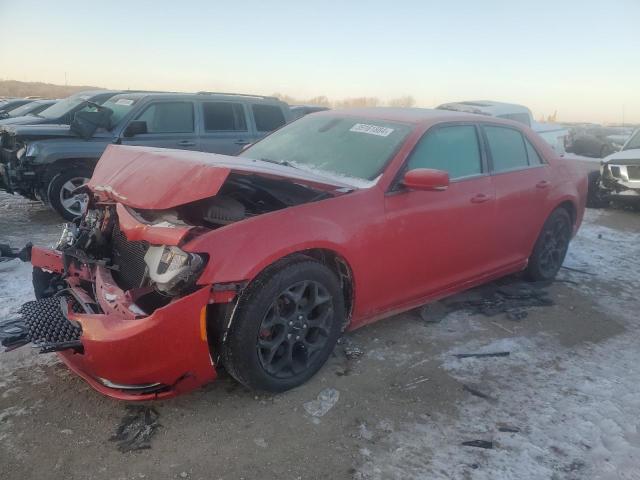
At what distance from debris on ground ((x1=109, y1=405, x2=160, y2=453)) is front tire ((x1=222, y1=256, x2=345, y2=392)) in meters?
0.49

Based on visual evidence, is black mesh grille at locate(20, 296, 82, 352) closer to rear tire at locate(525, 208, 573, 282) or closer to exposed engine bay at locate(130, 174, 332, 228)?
exposed engine bay at locate(130, 174, 332, 228)

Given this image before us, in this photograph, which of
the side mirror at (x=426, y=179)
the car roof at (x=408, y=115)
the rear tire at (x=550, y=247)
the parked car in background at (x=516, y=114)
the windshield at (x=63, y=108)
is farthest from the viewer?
the parked car in background at (x=516, y=114)

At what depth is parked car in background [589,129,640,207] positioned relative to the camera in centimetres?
951

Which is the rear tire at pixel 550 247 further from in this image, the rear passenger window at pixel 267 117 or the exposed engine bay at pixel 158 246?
the rear passenger window at pixel 267 117

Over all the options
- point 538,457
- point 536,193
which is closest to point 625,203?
point 536,193

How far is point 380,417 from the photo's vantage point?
2.91 meters

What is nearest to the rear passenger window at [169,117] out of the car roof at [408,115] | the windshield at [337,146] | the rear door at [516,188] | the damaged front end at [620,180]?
the windshield at [337,146]

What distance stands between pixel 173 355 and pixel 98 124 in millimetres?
5699

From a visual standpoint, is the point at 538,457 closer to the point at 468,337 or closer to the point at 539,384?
the point at 539,384

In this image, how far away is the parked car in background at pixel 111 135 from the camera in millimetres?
6941

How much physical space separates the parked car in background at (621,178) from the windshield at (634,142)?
0.39ft

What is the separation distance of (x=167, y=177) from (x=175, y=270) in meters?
0.67

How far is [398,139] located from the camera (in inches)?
148

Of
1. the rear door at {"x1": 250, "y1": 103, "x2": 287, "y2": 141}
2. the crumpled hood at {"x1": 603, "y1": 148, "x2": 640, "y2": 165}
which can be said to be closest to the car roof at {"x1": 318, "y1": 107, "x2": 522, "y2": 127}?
the rear door at {"x1": 250, "y1": 103, "x2": 287, "y2": 141}
